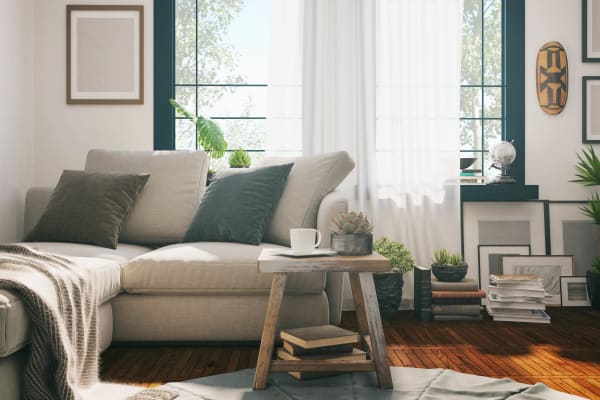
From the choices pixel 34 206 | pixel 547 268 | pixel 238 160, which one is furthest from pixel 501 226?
pixel 34 206

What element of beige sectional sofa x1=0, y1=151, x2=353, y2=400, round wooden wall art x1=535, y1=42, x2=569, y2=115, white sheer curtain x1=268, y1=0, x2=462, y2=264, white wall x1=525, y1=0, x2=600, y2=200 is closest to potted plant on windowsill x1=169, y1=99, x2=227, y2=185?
white sheer curtain x1=268, y1=0, x2=462, y2=264

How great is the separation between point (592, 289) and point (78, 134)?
368 cm

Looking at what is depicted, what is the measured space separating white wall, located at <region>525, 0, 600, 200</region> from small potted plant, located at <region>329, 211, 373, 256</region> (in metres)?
2.33

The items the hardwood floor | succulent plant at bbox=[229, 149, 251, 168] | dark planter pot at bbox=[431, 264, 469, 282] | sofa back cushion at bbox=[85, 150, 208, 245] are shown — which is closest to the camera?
the hardwood floor

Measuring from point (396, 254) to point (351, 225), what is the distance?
1485 mm

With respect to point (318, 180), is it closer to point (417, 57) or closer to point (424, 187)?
point (424, 187)

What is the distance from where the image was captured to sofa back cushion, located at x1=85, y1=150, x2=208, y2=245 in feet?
10.2

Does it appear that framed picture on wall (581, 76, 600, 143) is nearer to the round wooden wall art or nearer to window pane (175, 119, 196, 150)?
the round wooden wall art

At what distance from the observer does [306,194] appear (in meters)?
2.94

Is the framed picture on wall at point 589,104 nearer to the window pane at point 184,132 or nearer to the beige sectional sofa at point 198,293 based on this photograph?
the beige sectional sofa at point 198,293

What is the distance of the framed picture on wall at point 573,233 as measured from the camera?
389 cm

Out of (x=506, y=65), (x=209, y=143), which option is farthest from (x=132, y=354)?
(x=506, y=65)

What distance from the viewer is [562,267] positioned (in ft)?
12.5

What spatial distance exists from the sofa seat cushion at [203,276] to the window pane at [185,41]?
193 cm
